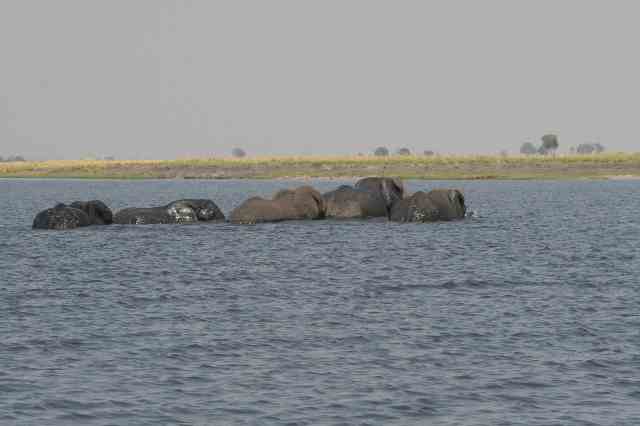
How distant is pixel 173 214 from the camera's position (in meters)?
66.6

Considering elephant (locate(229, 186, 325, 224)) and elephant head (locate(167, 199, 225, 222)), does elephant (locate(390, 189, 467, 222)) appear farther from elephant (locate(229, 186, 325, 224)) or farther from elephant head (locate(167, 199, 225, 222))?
elephant head (locate(167, 199, 225, 222))

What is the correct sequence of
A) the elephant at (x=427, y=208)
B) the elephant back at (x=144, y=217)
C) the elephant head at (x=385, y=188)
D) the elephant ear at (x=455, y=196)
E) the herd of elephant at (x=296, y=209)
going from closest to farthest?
the herd of elephant at (x=296, y=209)
the elephant back at (x=144, y=217)
the elephant at (x=427, y=208)
the elephant ear at (x=455, y=196)
the elephant head at (x=385, y=188)

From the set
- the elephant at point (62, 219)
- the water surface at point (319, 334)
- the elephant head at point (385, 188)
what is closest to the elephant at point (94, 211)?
the elephant at point (62, 219)

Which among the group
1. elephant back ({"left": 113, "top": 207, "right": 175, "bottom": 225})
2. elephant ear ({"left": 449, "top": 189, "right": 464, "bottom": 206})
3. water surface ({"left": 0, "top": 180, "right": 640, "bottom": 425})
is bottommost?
water surface ({"left": 0, "top": 180, "right": 640, "bottom": 425})

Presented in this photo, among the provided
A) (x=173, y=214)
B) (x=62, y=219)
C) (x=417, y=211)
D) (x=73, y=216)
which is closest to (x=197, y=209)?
(x=173, y=214)

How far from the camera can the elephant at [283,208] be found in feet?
220

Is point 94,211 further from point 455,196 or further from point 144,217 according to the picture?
point 455,196

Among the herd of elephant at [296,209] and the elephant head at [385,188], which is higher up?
the elephant head at [385,188]

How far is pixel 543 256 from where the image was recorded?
4697 cm

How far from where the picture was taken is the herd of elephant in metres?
63.9

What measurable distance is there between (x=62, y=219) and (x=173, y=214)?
7307 millimetres

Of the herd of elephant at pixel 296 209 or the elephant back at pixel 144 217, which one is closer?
the herd of elephant at pixel 296 209

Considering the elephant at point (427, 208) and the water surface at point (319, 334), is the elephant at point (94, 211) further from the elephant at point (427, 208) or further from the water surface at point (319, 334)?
the elephant at point (427, 208)

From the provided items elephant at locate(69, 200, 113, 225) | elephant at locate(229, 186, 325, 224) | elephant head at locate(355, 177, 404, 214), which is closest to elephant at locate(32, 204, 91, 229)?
elephant at locate(69, 200, 113, 225)
